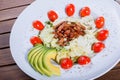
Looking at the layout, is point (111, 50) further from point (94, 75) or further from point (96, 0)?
point (96, 0)

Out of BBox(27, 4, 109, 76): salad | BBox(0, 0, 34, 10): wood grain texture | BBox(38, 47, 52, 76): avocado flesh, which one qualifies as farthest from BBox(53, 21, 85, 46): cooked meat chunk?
BBox(0, 0, 34, 10): wood grain texture

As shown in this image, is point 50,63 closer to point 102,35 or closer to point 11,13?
point 102,35

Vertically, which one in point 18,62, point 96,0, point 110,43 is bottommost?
point 18,62

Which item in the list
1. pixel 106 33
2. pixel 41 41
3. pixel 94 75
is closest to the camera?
pixel 94 75

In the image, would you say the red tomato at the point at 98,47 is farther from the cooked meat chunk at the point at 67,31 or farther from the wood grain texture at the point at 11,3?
the wood grain texture at the point at 11,3

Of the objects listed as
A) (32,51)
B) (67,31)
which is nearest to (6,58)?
(32,51)

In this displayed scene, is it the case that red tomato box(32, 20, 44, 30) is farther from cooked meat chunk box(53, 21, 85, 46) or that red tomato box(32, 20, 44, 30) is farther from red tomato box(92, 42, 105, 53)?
red tomato box(92, 42, 105, 53)

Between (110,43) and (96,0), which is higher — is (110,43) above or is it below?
below

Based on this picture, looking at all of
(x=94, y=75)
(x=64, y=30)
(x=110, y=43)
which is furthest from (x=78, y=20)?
(x=94, y=75)
